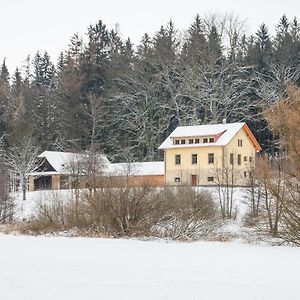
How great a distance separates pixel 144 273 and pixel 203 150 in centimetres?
4563

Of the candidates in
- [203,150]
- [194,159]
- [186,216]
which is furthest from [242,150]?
[186,216]

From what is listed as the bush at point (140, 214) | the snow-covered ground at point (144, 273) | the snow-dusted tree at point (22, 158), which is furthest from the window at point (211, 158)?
the snow-covered ground at point (144, 273)

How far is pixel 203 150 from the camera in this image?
6012 centimetres

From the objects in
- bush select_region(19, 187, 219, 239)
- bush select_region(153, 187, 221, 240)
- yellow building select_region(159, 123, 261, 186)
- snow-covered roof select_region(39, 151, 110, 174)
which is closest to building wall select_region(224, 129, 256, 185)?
yellow building select_region(159, 123, 261, 186)

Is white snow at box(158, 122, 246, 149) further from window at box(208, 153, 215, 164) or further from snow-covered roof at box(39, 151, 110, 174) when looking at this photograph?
snow-covered roof at box(39, 151, 110, 174)

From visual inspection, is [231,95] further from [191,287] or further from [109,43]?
[191,287]

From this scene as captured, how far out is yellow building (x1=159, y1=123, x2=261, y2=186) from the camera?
2325 inches

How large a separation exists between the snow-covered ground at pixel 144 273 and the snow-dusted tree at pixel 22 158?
1475 inches

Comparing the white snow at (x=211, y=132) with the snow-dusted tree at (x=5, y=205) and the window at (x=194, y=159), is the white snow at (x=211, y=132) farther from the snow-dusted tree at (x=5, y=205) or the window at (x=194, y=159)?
the snow-dusted tree at (x=5, y=205)

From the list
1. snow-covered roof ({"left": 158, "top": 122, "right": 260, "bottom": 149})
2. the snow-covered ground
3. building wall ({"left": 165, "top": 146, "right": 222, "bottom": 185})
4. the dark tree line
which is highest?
the dark tree line

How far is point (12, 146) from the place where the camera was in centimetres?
6291

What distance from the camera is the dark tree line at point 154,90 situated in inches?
2660

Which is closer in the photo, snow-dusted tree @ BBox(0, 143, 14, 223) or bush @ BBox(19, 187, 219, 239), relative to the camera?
bush @ BBox(19, 187, 219, 239)

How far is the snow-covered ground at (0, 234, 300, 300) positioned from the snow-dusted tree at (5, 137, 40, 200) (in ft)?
123
